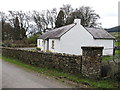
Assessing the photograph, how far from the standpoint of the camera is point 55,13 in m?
57.7

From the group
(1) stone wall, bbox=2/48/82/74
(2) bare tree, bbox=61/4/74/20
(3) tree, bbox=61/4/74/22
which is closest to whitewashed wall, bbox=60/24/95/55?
(1) stone wall, bbox=2/48/82/74

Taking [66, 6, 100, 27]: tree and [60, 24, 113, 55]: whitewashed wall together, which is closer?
[60, 24, 113, 55]: whitewashed wall

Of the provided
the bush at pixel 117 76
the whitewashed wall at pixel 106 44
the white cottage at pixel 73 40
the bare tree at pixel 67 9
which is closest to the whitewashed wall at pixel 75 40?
the white cottage at pixel 73 40

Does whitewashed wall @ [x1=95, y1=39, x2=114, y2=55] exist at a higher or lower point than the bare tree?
lower

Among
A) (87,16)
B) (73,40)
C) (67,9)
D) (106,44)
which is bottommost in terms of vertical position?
(106,44)

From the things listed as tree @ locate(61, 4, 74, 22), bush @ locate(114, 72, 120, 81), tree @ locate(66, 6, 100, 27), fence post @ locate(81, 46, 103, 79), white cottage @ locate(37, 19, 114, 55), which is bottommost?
bush @ locate(114, 72, 120, 81)

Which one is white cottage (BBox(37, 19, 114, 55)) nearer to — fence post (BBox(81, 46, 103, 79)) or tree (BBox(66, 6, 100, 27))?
fence post (BBox(81, 46, 103, 79))

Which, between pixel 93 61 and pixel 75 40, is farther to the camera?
pixel 75 40

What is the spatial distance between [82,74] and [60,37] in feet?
38.0

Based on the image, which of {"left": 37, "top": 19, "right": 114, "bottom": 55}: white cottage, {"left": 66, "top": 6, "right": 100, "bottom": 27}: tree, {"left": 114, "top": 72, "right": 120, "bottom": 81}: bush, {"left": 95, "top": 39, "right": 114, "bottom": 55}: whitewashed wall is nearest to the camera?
{"left": 114, "top": 72, "right": 120, "bottom": 81}: bush

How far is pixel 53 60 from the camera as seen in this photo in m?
11.0

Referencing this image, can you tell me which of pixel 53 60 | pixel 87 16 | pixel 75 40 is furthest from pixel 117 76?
pixel 87 16

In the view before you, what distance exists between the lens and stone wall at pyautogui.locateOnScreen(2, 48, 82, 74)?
9132mm

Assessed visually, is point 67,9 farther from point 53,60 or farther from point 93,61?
point 93,61
